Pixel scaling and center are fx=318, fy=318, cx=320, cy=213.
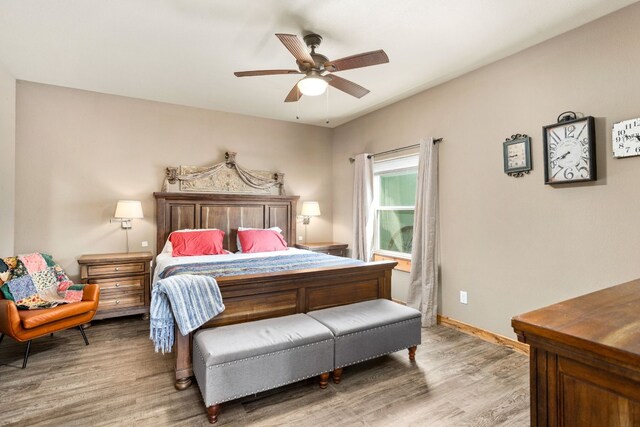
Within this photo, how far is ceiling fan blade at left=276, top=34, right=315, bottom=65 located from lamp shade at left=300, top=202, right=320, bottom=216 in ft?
9.11

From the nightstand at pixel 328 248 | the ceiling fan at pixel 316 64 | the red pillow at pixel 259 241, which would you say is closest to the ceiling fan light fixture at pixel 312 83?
the ceiling fan at pixel 316 64

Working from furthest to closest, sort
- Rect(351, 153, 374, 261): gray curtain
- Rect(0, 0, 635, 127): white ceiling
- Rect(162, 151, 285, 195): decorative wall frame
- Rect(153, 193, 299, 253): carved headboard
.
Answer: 1. Rect(351, 153, 374, 261): gray curtain
2. Rect(162, 151, 285, 195): decorative wall frame
3. Rect(153, 193, 299, 253): carved headboard
4. Rect(0, 0, 635, 127): white ceiling

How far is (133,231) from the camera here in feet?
13.7

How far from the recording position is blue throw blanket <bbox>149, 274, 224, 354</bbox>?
216cm

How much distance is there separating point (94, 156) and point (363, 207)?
362 cm

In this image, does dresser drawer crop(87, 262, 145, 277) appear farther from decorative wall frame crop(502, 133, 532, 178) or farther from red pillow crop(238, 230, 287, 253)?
decorative wall frame crop(502, 133, 532, 178)

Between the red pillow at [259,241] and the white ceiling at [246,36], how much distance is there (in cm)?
188

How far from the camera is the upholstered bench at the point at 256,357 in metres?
1.93

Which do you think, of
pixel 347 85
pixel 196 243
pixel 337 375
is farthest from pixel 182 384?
pixel 347 85

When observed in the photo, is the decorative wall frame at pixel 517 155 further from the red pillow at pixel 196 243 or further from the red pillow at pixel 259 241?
the red pillow at pixel 196 243

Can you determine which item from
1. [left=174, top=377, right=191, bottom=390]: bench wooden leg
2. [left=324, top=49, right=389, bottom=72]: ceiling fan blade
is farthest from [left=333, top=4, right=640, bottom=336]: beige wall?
[left=174, top=377, right=191, bottom=390]: bench wooden leg

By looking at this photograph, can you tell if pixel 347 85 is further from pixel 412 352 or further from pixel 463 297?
pixel 463 297

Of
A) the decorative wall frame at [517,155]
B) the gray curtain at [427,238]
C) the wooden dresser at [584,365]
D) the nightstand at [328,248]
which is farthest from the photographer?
the nightstand at [328,248]

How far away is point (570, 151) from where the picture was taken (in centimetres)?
257
